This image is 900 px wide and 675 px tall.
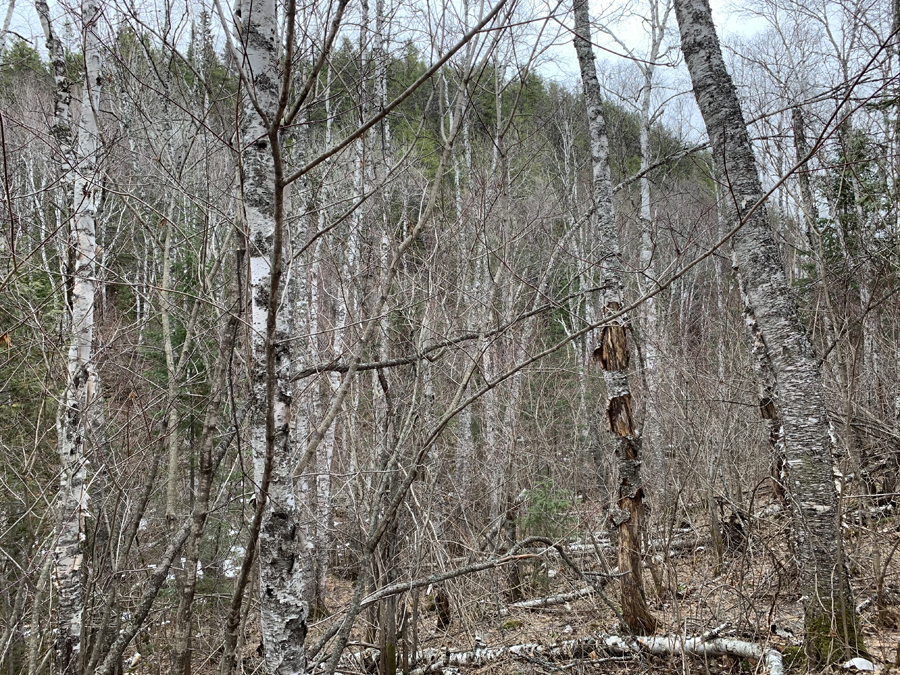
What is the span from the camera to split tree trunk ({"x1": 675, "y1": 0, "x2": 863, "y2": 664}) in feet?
10.2

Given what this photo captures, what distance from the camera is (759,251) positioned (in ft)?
11.2

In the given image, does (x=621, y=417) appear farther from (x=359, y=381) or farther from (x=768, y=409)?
(x=359, y=381)

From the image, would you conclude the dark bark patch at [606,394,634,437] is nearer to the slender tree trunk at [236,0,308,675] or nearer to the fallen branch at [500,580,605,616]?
the fallen branch at [500,580,605,616]

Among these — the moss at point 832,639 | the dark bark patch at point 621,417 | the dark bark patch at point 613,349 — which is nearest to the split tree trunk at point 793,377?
the moss at point 832,639

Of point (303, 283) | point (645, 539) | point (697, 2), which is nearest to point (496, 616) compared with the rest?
point (645, 539)

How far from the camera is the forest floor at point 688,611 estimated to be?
3.56 meters

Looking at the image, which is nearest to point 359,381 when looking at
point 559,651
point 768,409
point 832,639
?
point 559,651

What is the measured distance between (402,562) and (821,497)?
2.70 meters

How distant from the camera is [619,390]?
4438mm

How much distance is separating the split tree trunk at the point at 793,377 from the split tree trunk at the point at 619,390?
986 millimetres

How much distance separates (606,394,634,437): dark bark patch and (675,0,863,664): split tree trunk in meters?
1.21

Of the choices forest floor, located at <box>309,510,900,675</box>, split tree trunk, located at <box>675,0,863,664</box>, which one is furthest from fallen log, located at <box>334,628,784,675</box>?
split tree trunk, located at <box>675,0,863,664</box>

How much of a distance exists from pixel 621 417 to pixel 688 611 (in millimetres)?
1452

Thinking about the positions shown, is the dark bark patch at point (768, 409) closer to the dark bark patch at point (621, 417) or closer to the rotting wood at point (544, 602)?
the dark bark patch at point (621, 417)
